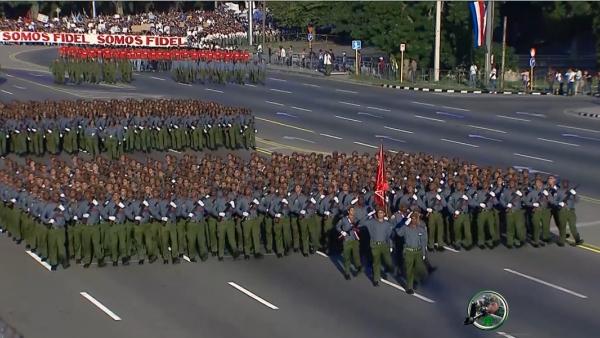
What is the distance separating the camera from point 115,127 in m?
32.7

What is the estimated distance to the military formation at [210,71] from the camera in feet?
178

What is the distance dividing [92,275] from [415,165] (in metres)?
7.62

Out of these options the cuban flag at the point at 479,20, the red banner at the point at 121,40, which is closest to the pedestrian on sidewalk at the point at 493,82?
the cuban flag at the point at 479,20

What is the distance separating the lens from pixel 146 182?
2141 cm

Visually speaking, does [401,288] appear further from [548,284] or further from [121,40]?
[121,40]

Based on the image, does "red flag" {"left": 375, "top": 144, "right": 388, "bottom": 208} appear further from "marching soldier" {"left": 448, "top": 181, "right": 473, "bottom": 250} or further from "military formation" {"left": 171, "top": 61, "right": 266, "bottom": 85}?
"military formation" {"left": 171, "top": 61, "right": 266, "bottom": 85}

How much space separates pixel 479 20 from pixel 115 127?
96.4 feet

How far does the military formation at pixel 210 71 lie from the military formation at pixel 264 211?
3186cm

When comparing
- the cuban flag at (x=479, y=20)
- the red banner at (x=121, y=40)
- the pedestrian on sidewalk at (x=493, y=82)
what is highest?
the cuban flag at (x=479, y=20)

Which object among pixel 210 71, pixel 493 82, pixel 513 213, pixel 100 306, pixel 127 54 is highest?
pixel 127 54

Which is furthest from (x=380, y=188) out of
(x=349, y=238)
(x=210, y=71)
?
(x=210, y=71)

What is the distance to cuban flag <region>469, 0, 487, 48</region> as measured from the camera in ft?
184

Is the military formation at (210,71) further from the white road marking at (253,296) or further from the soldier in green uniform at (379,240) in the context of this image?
the soldier in green uniform at (379,240)

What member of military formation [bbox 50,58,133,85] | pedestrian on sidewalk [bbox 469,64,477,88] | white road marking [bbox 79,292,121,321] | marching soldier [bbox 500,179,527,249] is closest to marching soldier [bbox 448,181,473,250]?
marching soldier [bbox 500,179,527,249]
